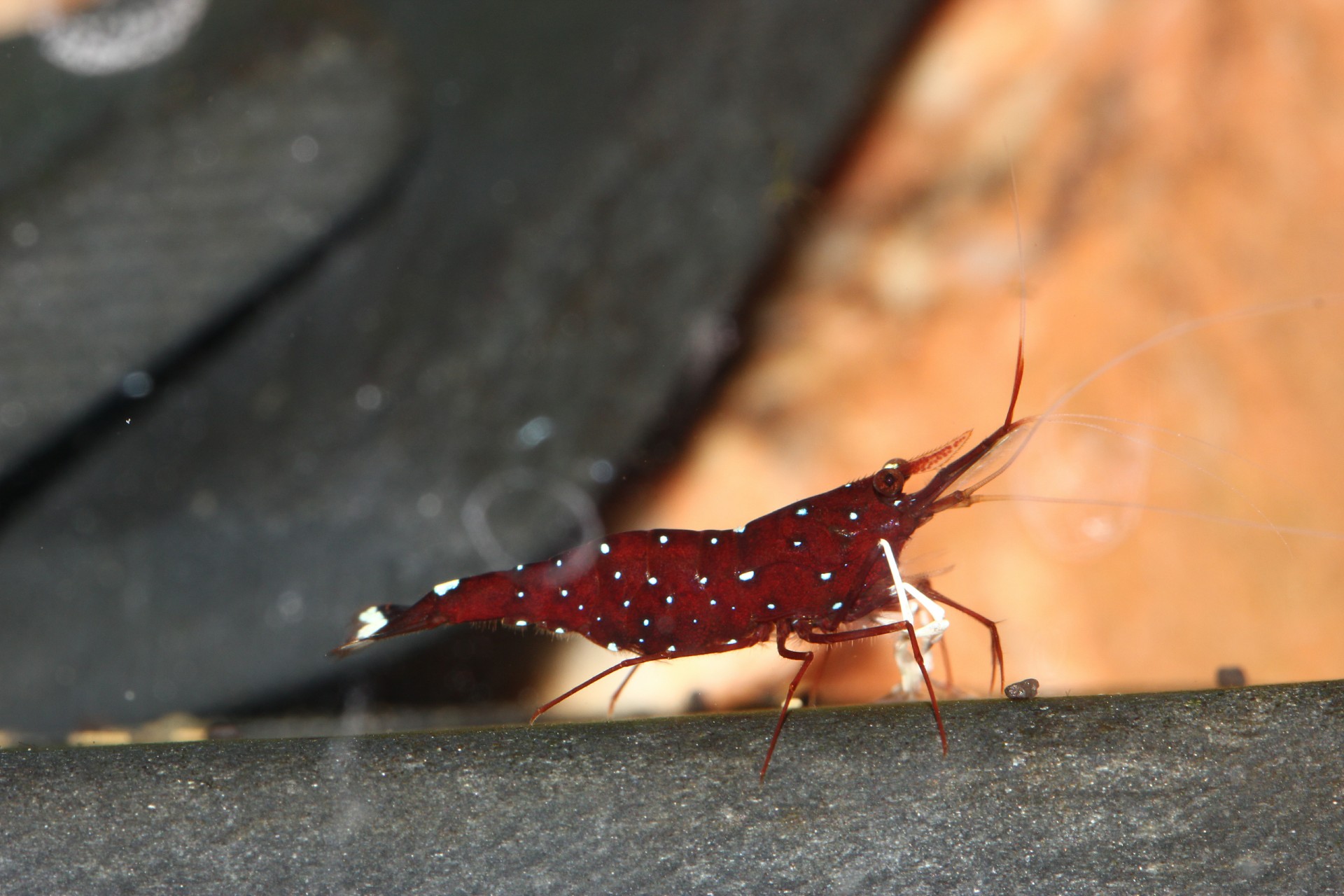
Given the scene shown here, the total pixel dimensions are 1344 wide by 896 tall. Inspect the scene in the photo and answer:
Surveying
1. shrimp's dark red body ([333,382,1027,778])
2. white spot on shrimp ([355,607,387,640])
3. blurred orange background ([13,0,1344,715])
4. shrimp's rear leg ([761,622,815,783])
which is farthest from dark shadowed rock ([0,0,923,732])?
shrimp's rear leg ([761,622,815,783])

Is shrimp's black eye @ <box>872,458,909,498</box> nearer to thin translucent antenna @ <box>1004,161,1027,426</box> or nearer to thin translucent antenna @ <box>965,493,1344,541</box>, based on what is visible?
thin translucent antenna @ <box>965,493,1344,541</box>

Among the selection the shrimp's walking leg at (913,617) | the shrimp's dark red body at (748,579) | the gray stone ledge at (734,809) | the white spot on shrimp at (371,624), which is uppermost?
the white spot on shrimp at (371,624)

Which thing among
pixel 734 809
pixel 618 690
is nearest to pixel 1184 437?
pixel 618 690

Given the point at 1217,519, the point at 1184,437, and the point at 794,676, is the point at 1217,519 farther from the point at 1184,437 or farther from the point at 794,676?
the point at 794,676

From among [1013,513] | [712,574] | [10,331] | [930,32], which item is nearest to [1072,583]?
[1013,513]

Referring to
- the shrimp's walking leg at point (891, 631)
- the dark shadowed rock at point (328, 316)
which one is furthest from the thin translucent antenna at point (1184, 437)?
the dark shadowed rock at point (328, 316)

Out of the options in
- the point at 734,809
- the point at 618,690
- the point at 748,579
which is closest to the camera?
the point at 734,809

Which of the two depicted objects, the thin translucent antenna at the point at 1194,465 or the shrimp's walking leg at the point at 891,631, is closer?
the shrimp's walking leg at the point at 891,631

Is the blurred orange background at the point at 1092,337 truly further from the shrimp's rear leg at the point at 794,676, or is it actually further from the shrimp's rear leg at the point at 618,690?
the shrimp's rear leg at the point at 794,676
